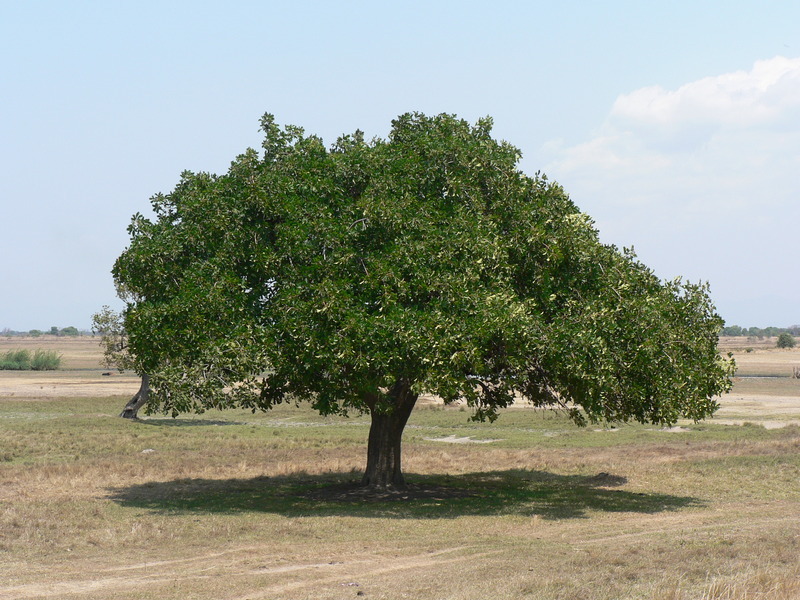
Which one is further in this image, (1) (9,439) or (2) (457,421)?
(2) (457,421)

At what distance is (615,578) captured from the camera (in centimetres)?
1539

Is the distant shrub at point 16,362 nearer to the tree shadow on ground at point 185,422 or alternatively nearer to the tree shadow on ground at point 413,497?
the tree shadow on ground at point 185,422

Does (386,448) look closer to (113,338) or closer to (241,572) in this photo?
(241,572)

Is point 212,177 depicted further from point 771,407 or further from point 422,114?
point 771,407

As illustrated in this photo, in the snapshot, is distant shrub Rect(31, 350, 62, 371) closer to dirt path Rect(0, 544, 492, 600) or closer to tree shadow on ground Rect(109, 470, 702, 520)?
tree shadow on ground Rect(109, 470, 702, 520)

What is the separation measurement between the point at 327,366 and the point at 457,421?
3808 centimetres

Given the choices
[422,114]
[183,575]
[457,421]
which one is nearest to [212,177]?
[422,114]

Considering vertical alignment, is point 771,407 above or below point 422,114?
below

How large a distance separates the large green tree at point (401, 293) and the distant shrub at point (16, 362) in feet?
414

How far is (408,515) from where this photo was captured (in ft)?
82.0

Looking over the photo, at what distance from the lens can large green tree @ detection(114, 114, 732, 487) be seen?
23.2m

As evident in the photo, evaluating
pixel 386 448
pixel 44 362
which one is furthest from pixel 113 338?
pixel 44 362

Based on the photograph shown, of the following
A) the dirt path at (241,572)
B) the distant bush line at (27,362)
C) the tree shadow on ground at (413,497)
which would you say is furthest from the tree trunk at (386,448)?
the distant bush line at (27,362)

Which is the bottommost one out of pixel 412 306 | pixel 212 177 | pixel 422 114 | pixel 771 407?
pixel 771 407
